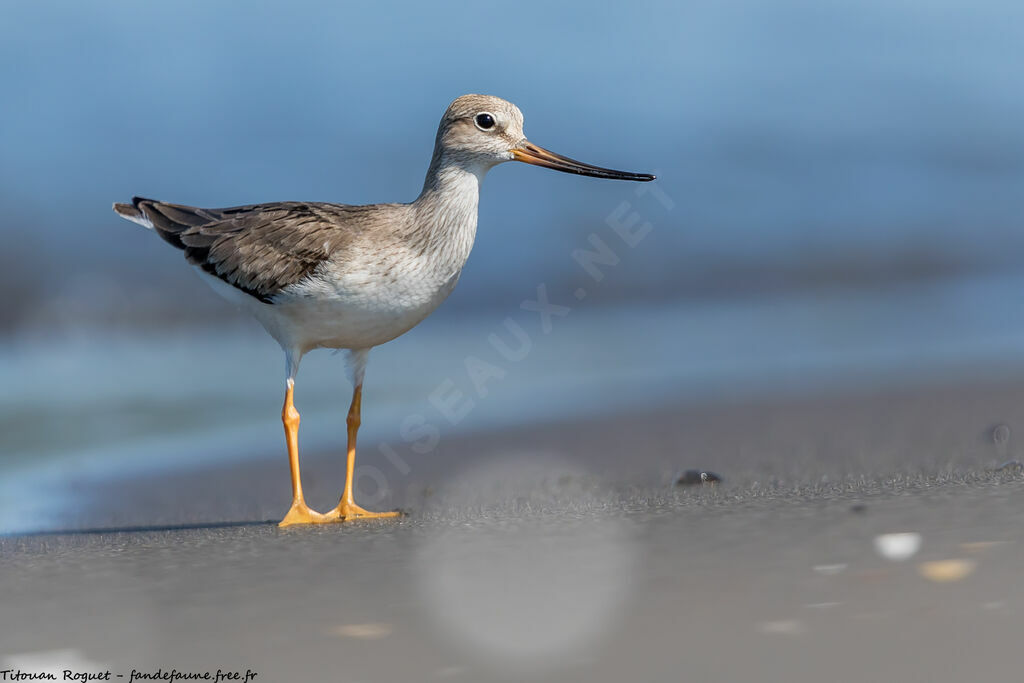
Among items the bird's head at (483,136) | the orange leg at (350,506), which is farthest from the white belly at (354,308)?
the bird's head at (483,136)

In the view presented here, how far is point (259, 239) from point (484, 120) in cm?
134

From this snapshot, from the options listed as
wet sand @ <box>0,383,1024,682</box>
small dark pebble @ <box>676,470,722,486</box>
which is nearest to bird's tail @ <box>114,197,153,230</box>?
wet sand @ <box>0,383,1024,682</box>

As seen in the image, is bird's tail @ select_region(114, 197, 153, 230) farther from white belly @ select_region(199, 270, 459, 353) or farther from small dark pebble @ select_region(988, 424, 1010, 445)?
small dark pebble @ select_region(988, 424, 1010, 445)

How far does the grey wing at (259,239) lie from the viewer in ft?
19.1

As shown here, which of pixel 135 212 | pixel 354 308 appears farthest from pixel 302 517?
pixel 135 212

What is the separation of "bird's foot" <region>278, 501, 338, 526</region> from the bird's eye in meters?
2.12

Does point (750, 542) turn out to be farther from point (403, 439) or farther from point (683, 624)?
point (403, 439)

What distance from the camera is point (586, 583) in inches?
136

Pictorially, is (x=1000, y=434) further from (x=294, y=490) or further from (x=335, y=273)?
(x=294, y=490)

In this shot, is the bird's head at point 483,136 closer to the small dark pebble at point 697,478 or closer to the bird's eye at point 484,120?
the bird's eye at point 484,120

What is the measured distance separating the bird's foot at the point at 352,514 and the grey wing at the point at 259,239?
1.12 meters

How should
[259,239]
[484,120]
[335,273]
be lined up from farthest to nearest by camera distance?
[259,239] < [484,120] < [335,273]

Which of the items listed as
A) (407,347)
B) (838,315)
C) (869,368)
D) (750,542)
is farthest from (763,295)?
(750,542)

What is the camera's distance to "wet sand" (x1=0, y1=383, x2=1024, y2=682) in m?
2.84
